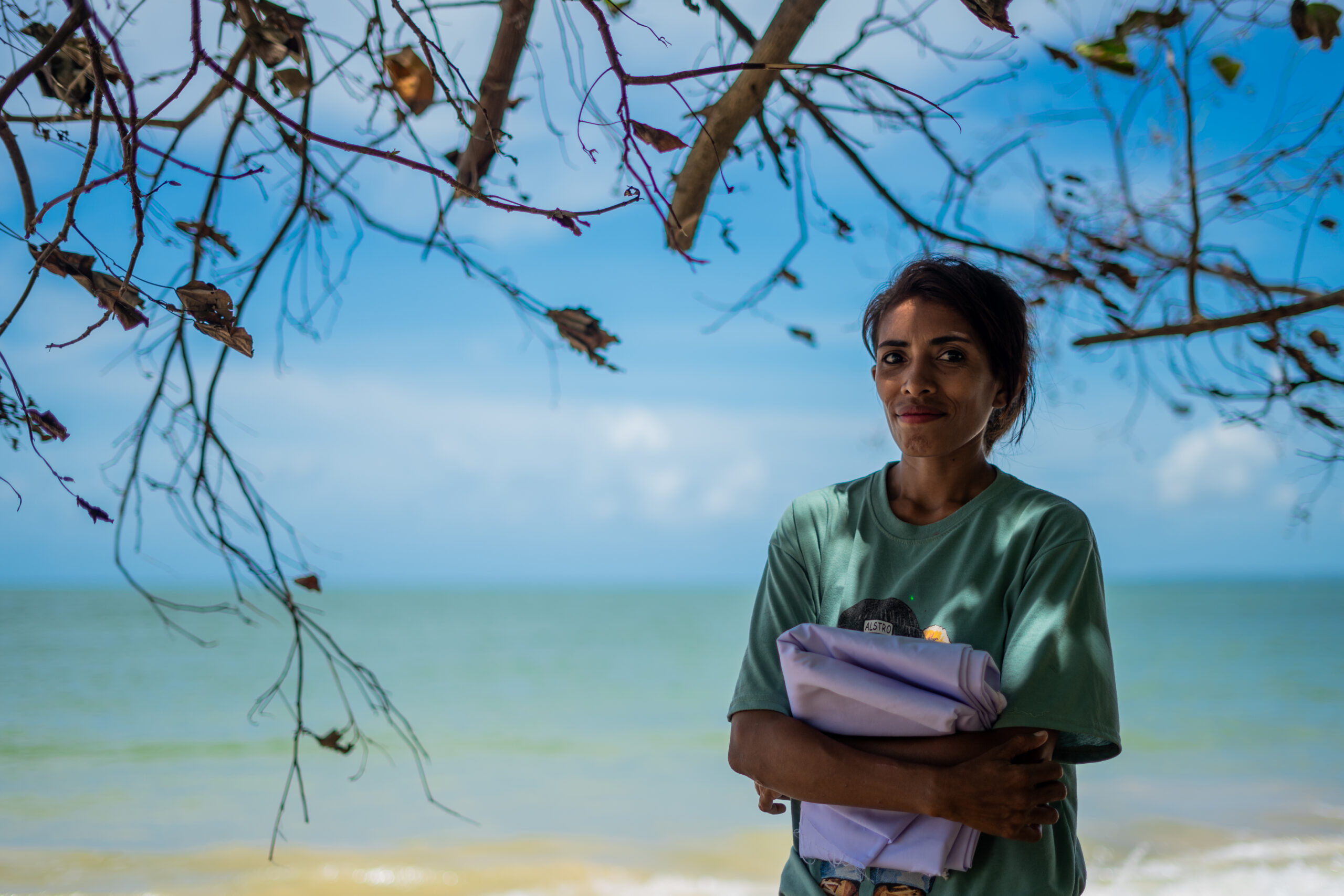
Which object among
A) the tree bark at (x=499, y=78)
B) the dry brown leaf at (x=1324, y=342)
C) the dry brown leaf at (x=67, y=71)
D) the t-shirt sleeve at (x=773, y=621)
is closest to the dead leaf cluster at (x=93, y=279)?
the dry brown leaf at (x=67, y=71)

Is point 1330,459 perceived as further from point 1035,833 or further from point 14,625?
point 14,625

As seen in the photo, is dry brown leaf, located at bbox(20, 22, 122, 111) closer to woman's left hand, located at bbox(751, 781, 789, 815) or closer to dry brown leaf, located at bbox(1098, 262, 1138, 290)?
woman's left hand, located at bbox(751, 781, 789, 815)

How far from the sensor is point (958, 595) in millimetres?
1236

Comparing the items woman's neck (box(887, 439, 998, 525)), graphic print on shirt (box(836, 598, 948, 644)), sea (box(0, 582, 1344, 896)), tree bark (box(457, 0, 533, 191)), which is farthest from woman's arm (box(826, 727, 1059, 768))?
tree bark (box(457, 0, 533, 191))

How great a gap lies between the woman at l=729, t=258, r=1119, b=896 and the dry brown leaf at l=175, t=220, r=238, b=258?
44.7 inches

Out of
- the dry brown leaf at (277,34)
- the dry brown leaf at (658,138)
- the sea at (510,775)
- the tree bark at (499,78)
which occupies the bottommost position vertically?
the sea at (510,775)

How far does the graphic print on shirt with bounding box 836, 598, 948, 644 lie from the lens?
1.23 meters

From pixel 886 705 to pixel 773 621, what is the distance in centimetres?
25

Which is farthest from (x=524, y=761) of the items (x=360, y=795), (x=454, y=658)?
(x=454, y=658)

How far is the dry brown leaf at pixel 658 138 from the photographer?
124cm

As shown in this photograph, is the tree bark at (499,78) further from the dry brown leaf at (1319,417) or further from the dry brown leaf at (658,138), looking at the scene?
the dry brown leaf at (1319,417)

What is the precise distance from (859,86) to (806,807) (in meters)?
1.59

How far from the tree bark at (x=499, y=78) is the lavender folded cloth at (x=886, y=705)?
2.99 feet

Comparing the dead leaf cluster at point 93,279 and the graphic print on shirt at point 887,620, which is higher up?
the dead leaf cluster at point 93,279
